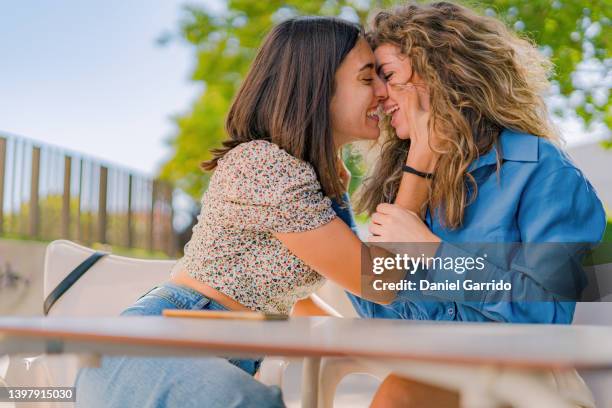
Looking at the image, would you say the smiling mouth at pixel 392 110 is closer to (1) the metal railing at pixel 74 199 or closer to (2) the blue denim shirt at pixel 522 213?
(2) the blue denim shirt at pixel 522 213

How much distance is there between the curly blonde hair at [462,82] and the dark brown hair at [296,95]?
0.26 m

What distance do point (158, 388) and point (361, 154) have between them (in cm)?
191

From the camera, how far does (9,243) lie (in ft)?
20.6

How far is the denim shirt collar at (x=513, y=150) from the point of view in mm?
2143

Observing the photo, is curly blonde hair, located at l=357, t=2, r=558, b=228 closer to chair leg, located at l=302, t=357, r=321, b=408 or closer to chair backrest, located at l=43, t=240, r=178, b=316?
chair leg, located at l=302, t=357, r=321, b=408

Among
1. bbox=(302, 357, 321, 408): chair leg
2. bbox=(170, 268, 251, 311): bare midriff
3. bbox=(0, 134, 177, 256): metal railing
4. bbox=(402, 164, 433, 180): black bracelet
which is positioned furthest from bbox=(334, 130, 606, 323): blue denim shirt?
bbox=(0, 134, 177, 256): metal railing

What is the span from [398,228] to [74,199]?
22.2 ft

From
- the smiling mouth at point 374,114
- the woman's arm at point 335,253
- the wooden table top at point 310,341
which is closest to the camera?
the wooden table top at point 310,341

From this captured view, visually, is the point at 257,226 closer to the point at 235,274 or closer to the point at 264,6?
the point at 235,274

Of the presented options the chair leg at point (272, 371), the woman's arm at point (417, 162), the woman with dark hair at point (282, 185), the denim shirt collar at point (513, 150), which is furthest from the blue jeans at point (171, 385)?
the denim shirt collar at point (513, 150)

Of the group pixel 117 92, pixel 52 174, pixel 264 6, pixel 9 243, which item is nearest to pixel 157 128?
pixel 117 92

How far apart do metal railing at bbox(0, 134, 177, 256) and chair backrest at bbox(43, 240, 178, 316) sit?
4.35 metres

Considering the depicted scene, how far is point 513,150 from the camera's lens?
219 cm

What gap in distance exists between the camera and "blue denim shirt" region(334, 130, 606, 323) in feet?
6.43
